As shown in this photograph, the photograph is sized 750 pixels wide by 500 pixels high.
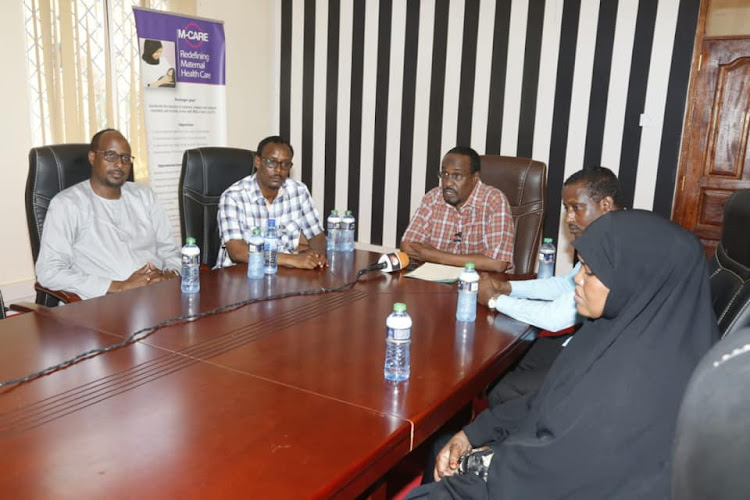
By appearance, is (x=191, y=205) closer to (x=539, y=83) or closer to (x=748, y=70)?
(x=539, y=83)

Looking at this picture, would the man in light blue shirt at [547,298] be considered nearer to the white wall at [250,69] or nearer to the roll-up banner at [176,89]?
the roll-up banner at [176,89]

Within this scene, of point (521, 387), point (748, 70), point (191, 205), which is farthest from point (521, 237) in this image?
point (748, 70)

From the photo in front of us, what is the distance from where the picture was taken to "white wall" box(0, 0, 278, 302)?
13.1 feet

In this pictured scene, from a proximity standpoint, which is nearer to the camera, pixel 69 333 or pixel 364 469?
pixel 364 469

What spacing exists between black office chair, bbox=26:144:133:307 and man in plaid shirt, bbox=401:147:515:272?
5.21ft

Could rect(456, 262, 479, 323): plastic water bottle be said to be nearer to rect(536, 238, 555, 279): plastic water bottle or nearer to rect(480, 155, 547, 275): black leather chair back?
rect(536, 238, 555, 279): plastic water bottle

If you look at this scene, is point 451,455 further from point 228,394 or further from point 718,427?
point 718,427

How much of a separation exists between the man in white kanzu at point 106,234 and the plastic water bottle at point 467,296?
1.31 metres

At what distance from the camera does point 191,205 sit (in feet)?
10.4

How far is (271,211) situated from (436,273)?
1.04m

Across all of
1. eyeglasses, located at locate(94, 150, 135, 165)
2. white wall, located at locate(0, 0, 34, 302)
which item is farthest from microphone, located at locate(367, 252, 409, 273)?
white wall, located at locate(0, 0, 34, 302)

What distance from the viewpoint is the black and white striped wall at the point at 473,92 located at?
14.5 ft

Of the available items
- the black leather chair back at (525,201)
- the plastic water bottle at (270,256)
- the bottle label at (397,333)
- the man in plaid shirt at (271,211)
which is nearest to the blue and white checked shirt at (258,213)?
the man in plaid shirt at (271,211)

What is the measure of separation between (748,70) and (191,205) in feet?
12.1
